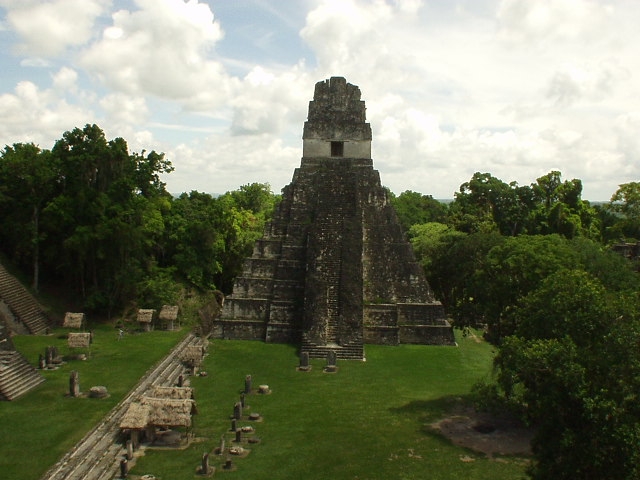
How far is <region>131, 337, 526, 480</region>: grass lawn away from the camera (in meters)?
15.3

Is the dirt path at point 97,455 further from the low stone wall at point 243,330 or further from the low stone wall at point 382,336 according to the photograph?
the low stone wall at point 382,336

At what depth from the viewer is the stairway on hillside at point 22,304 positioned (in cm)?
2970

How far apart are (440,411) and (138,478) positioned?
32.6ft

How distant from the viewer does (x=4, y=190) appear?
1284 inches

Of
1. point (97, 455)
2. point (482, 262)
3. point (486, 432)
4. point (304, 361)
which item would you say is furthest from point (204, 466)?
point (482, 262)

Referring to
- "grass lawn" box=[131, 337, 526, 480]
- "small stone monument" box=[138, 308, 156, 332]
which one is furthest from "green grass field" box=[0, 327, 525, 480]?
"small stone monument" box=[138, 308, 156, 332]

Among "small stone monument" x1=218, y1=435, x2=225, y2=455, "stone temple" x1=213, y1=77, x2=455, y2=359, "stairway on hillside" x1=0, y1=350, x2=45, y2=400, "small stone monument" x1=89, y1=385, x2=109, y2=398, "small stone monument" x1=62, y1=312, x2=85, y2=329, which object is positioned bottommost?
Result: "small stone monument" x1=218, y1=435, x2=225, y2=455

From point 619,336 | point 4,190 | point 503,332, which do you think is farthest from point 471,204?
point 619,336

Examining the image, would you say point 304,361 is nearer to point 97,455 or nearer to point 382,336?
point 382,336

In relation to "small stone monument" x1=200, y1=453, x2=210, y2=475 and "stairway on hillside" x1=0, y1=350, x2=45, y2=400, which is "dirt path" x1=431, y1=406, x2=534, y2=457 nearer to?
"small stone monument" x1=200, y1=453, x2=210, y2=475

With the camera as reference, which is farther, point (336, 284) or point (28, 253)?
point (28, 253)

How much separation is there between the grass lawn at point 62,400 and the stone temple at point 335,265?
456 cm

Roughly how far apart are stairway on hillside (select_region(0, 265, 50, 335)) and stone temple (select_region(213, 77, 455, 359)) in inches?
379

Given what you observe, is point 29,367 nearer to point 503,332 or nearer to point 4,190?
point 4,190
